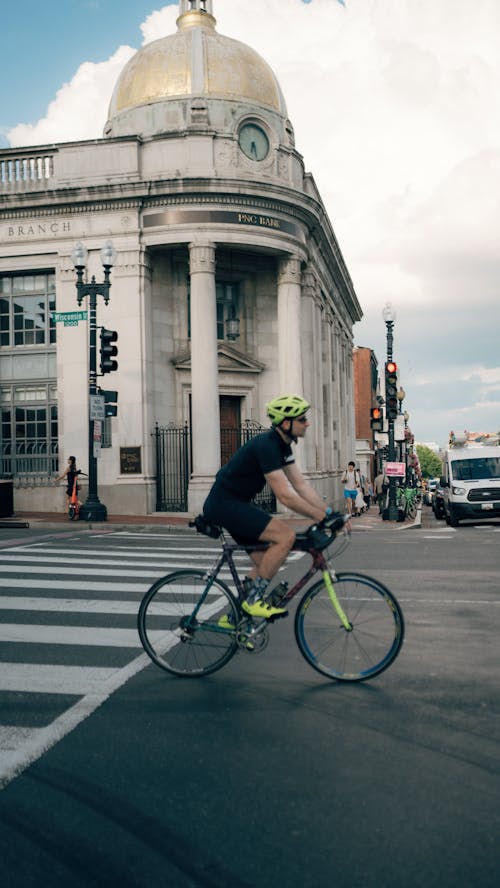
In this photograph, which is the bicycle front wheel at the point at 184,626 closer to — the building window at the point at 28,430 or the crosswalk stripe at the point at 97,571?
the crosswalk stripe at the point at 97,571

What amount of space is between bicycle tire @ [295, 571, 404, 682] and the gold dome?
23690 mm

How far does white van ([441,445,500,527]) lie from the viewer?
73.3 feet

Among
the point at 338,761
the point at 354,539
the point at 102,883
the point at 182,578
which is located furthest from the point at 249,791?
the point at 354,539

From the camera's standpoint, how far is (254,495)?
569cm

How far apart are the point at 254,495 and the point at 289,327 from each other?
21587mm

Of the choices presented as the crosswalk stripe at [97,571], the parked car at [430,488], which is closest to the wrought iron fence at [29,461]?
the crosswalk stripe at [97,571]

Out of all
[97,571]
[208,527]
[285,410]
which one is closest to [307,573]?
[208,527]

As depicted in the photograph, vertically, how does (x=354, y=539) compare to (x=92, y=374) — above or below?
below

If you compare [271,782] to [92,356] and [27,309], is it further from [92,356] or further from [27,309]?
[27,309]

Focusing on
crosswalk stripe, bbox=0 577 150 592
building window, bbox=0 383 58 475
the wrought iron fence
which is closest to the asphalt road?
crosswalk stripe, bbox=0 577 150 592

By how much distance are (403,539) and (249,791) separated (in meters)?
13.3

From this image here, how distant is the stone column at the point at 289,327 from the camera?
2670 cm

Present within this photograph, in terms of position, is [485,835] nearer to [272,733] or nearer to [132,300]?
[272,733]

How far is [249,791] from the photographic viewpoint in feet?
12.5
